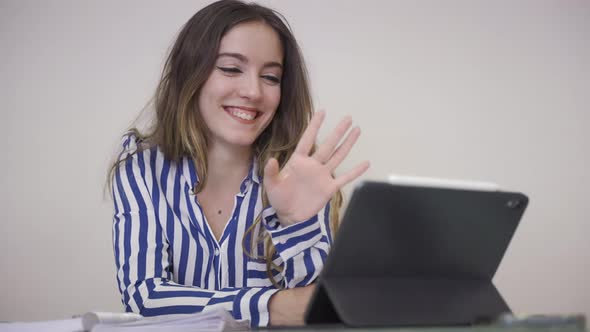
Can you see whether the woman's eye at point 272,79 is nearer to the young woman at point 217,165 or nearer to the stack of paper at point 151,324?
the young woman at point 217,165

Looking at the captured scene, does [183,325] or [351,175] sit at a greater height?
[351,175]

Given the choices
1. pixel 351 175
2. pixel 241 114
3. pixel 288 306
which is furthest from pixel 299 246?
pixel 241 114

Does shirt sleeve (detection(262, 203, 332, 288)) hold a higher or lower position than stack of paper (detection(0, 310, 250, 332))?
lower

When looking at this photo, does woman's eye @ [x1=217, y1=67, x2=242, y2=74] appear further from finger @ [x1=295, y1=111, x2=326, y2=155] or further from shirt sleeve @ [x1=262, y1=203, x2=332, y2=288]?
finger @ [x1=295, y1=111, x2=326, y2=155]

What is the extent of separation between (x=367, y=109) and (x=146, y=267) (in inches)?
48.1

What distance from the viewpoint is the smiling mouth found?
162cm

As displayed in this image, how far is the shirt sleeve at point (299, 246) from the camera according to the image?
130cm

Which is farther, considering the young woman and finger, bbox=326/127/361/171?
the young woman

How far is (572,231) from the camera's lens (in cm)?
250

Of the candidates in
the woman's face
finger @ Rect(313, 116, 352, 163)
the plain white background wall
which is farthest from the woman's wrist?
the plain white background wall

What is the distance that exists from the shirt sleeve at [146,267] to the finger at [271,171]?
22cm

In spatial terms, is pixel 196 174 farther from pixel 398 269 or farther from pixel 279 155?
pixel 398 269

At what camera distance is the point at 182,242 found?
1.57 metres

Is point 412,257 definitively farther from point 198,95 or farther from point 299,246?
point 198,95
